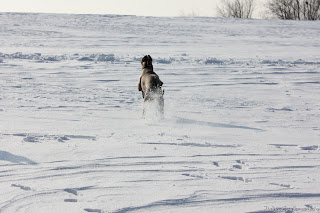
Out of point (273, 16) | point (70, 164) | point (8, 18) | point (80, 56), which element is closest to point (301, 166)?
point (70, 164)

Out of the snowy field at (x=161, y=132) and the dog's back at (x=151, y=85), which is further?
the dog's back at (x=151, y=85)

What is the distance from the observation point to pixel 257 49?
17.5 m

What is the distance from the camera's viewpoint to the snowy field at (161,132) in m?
3.35

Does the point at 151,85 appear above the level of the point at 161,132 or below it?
above

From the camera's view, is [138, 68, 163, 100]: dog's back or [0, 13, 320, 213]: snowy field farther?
[138, 68, 163, 100]: dog's back

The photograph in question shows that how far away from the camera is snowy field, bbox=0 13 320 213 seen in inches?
132

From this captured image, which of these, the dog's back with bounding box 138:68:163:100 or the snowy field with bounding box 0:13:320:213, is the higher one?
the dog's back with bounding box 138:68:163:100

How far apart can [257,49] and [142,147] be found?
13801mm

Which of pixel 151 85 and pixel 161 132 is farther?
pixel 151 85

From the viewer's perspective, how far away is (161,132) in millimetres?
5785

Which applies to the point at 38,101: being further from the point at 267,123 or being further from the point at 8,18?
the point at 8,18

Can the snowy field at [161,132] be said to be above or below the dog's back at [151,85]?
below

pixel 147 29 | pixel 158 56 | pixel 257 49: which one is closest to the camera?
pixel 158 56

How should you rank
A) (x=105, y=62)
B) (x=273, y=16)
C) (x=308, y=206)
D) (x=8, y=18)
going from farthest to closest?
(x=273, y=16) → (x=8, y=18) → (x=105, y=62) → (x=308, y=206)
